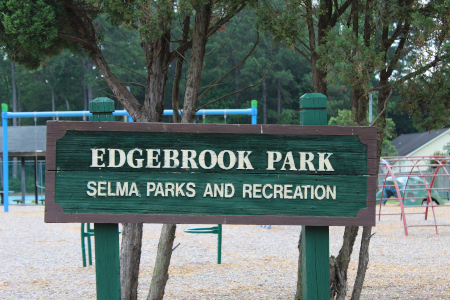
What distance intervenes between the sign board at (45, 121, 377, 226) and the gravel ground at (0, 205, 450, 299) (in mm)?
3406

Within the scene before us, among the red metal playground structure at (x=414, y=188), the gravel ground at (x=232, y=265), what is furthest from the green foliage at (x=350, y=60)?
the red metal playground structure at (x=414, y=188)

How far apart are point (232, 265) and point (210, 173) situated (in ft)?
18.0

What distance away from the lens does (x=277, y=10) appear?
4.24m

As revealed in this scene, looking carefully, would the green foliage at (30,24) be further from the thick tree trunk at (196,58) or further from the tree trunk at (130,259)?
the tree trunk at (130,259)

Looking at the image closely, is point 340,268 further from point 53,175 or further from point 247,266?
point 247,266

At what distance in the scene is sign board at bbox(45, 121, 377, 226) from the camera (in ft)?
8.82

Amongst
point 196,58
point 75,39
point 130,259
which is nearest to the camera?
point 196,58

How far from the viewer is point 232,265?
26.1ft

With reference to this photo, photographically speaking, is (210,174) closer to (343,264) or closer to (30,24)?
(343,264)

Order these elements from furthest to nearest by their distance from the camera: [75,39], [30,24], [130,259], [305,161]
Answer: [75,39] → [30,24] → [130,259] → [305,161]

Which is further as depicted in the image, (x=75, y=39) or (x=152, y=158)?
(x=75, y=39)

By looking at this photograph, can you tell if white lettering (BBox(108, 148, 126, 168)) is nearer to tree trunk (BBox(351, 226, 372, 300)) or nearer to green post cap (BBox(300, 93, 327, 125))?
green post cap (BBox(300, 93, 327, 125))

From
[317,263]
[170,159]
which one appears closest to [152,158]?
[170,159]

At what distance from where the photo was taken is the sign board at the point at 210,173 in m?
2.69
